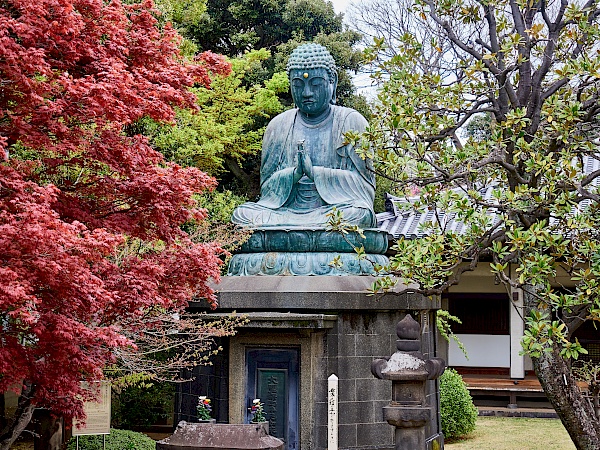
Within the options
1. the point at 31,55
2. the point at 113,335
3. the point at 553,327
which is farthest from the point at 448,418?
the point at 31,55

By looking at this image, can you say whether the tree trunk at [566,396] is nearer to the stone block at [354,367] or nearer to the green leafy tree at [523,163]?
the green leafy tree at [523,163]

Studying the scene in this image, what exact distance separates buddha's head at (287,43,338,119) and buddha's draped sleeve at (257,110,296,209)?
1.29 feet

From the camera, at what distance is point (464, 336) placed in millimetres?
18969

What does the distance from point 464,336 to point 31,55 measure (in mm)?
14780

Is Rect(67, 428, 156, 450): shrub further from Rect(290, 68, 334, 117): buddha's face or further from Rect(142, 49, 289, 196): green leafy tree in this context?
Rect(290, 68, 334, 117): buddha's face

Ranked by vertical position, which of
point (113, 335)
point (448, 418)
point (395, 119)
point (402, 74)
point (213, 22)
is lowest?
point (448, 418)

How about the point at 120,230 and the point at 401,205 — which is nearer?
the point at 120,230

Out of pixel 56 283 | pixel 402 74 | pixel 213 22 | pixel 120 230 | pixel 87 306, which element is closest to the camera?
pixel 56 283

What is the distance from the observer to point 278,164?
36.8 feet

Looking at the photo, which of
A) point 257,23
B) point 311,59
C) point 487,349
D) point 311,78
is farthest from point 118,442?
point 257,23

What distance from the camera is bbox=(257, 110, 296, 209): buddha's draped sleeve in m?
10.8

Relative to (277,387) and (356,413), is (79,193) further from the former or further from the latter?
(356,413)

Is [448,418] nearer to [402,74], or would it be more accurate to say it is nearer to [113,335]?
[402,74]

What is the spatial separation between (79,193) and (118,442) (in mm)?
4725
